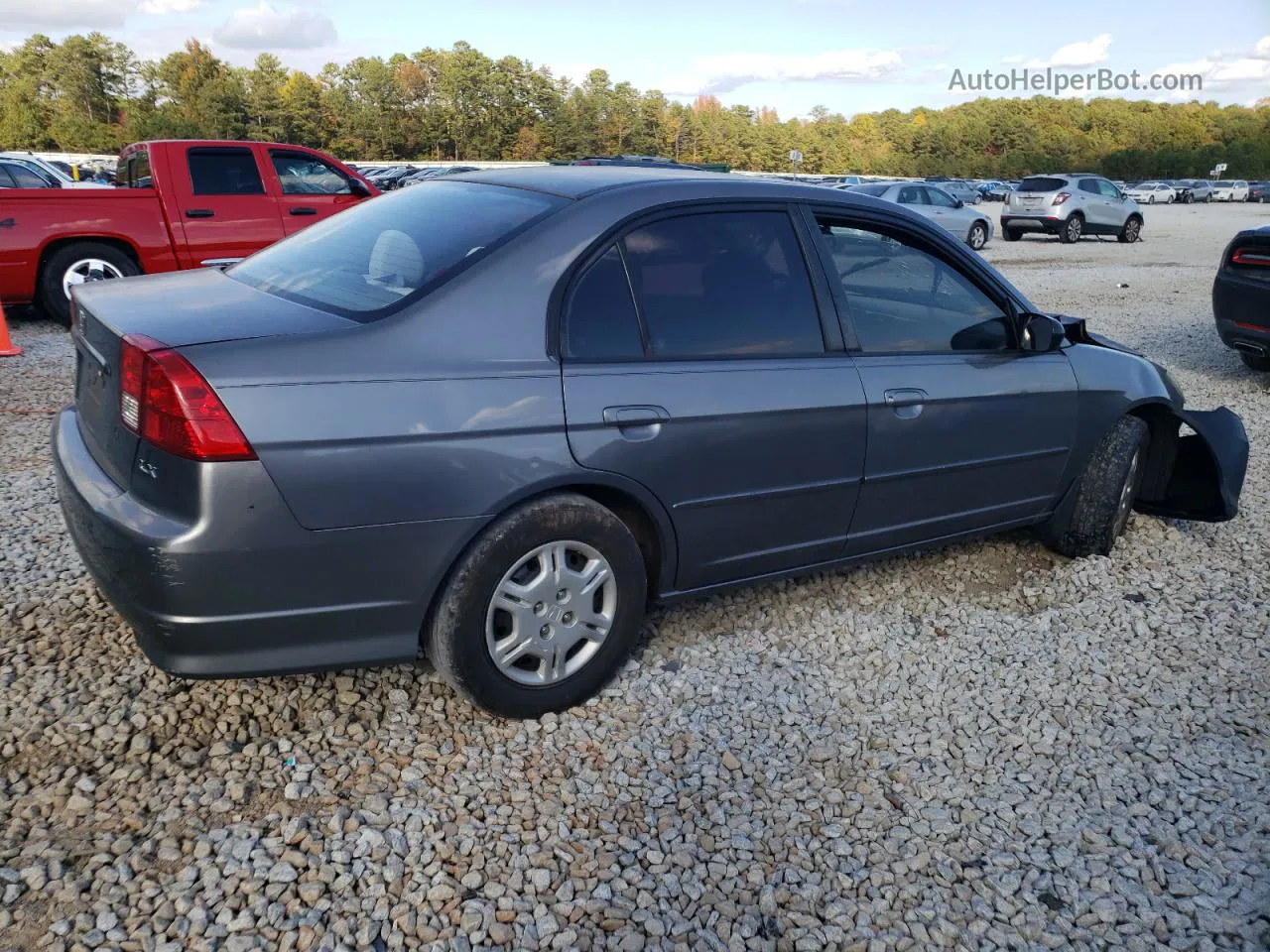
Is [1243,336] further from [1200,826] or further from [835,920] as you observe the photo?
[835,920]

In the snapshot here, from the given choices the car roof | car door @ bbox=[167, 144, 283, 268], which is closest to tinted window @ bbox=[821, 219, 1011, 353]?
the car roof

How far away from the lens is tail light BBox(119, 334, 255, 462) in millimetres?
2320

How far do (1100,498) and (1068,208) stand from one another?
2188 cm

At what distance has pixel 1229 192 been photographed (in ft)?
203

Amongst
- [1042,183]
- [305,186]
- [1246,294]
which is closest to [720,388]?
[1246,294]

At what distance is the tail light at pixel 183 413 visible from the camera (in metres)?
2.32

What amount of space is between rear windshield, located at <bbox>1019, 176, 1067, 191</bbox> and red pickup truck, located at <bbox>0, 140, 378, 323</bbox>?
753 inches

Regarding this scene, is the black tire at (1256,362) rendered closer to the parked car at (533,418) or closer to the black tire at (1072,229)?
the parked car at (533,418)

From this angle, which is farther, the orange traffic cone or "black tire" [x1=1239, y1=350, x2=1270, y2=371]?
"black tire" [x1=1239, y1=350, x2=1270, y2=371]

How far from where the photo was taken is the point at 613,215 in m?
2.98

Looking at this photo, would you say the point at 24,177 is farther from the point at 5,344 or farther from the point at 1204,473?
the point at 1204,473

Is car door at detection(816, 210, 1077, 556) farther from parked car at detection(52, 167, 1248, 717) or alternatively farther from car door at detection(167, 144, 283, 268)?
car door at detection(167, 144, 283, 268)

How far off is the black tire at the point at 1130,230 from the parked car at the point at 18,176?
23610 millimetres

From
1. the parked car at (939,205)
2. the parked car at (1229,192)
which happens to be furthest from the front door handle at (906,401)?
the parked car at (1229,192)
